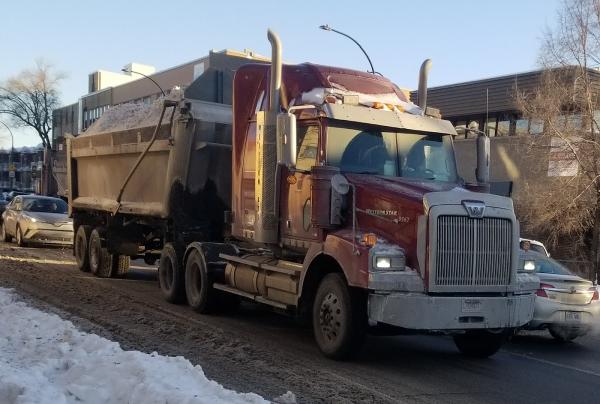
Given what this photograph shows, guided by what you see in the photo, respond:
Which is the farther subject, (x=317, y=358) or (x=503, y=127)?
(x=503, y=127)

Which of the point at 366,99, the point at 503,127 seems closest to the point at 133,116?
the point at 366,99

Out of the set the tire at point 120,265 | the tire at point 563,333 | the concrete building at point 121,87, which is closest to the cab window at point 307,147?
the tire at point 563,333

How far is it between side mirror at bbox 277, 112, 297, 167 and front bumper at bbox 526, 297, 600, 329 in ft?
14.1

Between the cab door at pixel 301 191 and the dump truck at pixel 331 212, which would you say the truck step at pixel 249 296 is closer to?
the dump truck at pixel 331 212

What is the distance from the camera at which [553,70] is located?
68.9ft

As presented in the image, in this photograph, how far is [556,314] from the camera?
30.2 ft

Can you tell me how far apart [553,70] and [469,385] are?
55.3ft

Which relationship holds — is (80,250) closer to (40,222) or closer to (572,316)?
(40,222)

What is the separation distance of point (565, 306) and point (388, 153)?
3650 mm

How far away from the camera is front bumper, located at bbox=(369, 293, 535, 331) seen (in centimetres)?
661

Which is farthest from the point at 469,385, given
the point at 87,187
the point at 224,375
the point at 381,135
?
the point at 87,187

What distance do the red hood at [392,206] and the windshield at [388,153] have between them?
0.82ft

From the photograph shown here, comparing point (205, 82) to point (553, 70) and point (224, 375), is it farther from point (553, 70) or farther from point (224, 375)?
point (553, 70)

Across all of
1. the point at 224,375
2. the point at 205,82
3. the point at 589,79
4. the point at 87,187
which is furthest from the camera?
the point at 589,79
